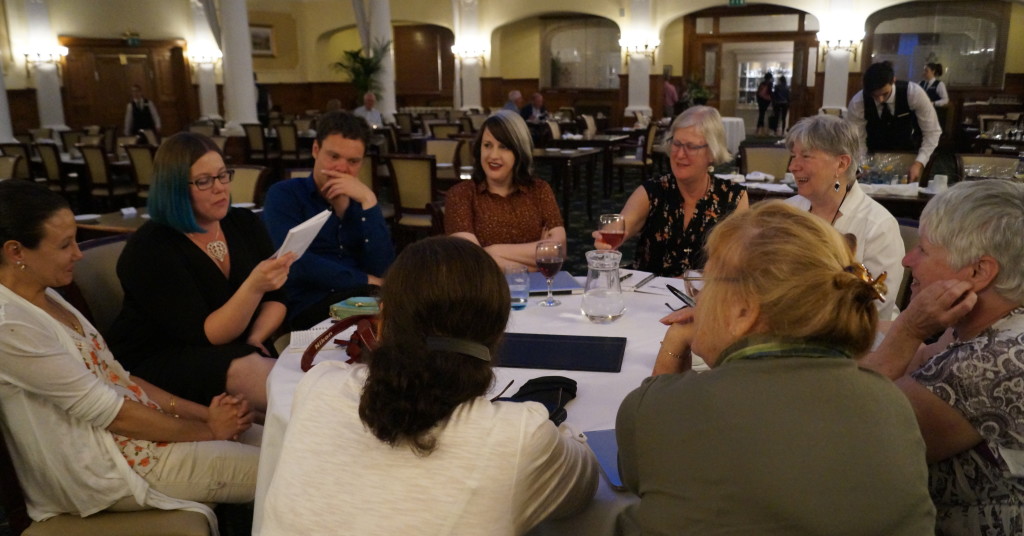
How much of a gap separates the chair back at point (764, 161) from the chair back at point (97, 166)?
6.30 metres

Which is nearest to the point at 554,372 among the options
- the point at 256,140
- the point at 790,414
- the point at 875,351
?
the point at 875,351

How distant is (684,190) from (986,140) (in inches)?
309

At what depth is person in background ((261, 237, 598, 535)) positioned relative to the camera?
1.11 meters

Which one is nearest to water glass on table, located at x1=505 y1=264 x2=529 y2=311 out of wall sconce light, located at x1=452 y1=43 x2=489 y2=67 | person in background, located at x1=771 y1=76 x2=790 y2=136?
wall sconce light, located at x1=452 y1=43 x2=489 y2=67

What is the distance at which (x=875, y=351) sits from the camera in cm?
163

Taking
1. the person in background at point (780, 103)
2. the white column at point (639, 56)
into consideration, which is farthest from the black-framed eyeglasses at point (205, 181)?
the person in background at point (780, 103)

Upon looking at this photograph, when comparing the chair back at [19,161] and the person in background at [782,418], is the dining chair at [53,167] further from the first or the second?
the person in background at [782,418]

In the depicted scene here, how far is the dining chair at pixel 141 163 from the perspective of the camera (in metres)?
7.63

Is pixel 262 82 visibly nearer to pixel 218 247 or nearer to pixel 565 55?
pixel 565 55

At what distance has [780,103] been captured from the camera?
1839 cm

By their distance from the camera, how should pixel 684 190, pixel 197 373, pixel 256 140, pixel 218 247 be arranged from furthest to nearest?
pixel 256 140 < pixel 684 190 < pixel 218 247 < pixel 197 373

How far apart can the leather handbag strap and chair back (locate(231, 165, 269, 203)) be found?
3666 millimetres

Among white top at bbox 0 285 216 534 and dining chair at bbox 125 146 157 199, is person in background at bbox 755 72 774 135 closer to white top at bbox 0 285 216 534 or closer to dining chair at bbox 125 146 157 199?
dining chair at bbox 125 146 157 199

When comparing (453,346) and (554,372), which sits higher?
(453,346)
